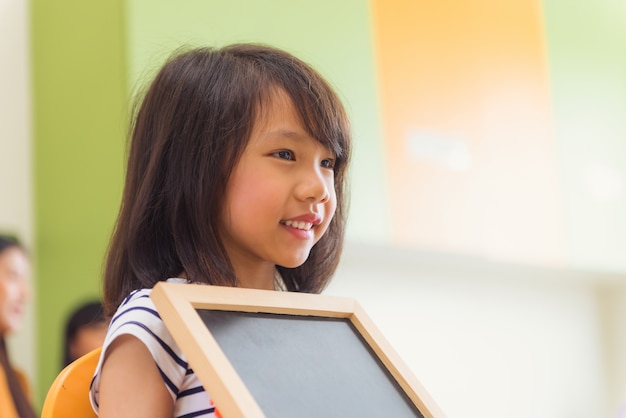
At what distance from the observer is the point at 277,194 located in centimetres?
95

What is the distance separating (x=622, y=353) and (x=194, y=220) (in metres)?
3.31

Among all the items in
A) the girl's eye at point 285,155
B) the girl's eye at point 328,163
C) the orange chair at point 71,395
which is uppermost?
the girl's eye at point 328,163

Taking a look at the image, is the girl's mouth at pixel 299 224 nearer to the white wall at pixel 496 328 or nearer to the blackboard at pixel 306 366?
the blackboard at pixel 306 366

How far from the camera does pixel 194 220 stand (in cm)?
97

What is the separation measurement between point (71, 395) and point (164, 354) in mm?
137

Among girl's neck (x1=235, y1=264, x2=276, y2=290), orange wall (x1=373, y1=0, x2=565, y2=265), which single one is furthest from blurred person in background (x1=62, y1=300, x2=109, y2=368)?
girl's neck (x1=235, y1=264, x2=276, y2=290)

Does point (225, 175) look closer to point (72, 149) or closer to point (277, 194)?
point (277, 194)

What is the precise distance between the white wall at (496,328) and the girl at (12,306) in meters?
0.91

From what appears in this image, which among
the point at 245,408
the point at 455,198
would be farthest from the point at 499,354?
the point at 245,408

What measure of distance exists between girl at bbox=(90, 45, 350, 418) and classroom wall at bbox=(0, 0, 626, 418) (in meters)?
1.16

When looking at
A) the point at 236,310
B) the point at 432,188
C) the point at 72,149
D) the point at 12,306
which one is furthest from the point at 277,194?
the point at 432,188

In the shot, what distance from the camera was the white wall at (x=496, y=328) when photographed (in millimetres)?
3078


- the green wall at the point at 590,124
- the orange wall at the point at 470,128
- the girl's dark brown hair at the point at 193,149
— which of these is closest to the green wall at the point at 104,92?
the orange wall at the point at 470,128

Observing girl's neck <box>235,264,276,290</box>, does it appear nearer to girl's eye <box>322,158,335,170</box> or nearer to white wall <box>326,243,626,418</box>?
girl's eye <box>322,158,335,170</box>
